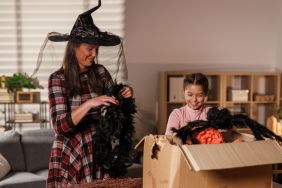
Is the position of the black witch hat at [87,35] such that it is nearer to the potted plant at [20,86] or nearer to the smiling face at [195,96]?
the smiling face at [195,96]

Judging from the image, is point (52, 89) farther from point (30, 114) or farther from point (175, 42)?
point (175, 42)

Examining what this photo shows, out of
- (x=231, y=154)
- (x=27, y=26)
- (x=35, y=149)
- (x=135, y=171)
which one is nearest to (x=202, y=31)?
(x=135, y=171)

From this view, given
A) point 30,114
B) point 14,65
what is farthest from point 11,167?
point 14,65

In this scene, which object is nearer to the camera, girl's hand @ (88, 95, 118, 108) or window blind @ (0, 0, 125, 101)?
girl's hand @ (88, 95, 118, 108)

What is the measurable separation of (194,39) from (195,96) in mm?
2351

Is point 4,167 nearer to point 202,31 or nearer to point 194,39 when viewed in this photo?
point 194,39

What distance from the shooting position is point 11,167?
356 cm

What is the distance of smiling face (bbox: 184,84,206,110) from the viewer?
6.73 ft

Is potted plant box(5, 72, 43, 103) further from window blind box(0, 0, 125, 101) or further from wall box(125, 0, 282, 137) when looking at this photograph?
wall box(125, 0, 282, 137)

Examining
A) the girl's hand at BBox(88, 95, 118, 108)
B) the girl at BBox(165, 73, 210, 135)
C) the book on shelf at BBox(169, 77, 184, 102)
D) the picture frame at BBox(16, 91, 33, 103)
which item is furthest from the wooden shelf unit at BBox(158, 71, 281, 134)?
the girl's hand at BBox(88, 95, 118, 108)

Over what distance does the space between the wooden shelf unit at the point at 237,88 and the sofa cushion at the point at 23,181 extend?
1373 millimetres

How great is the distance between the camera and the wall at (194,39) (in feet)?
13.8

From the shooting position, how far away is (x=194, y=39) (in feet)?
14.2

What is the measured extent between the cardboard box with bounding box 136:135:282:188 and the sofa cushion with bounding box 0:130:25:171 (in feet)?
8.64
